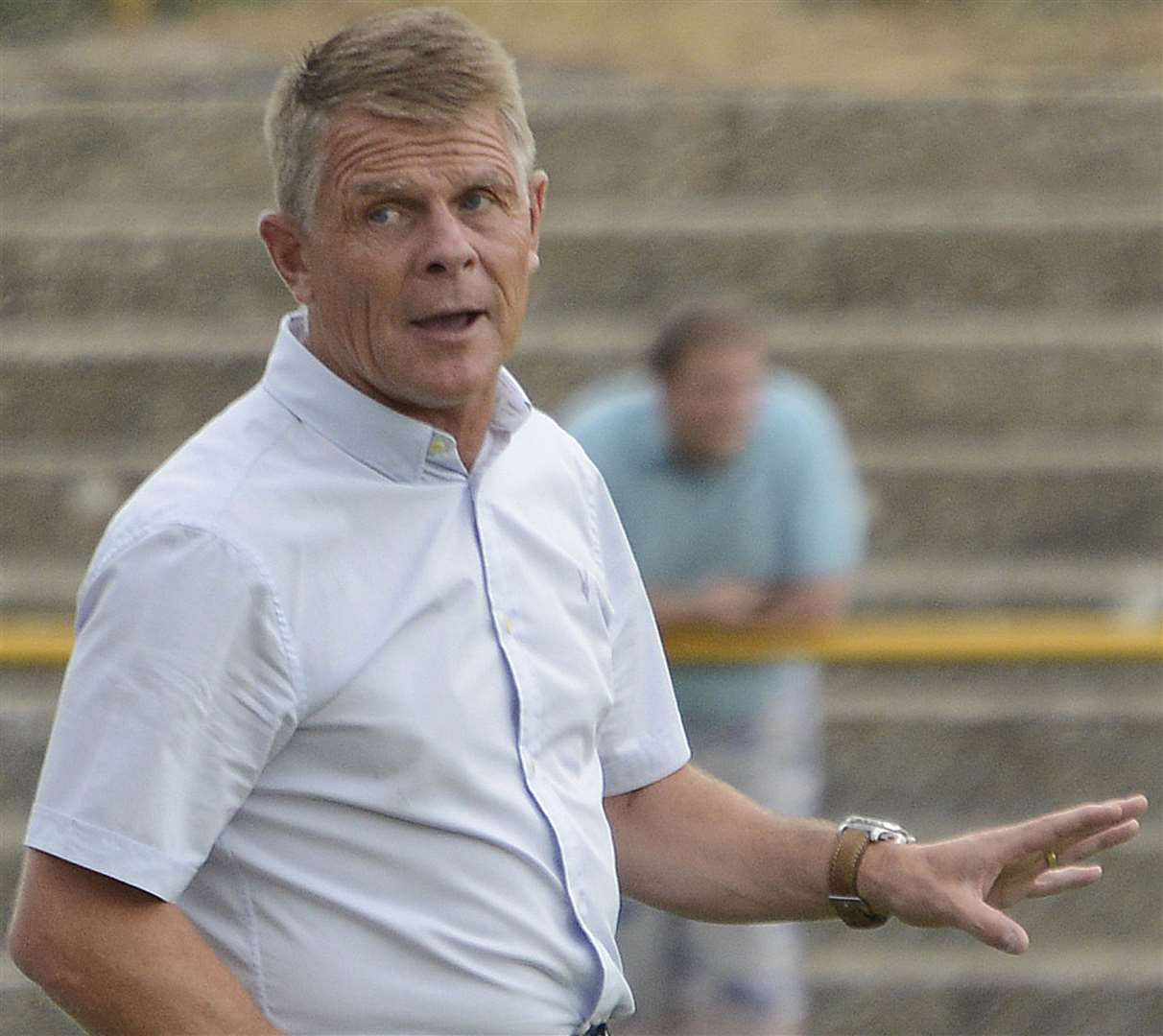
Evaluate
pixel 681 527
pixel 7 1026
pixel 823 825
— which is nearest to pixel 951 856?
pixel 823 825

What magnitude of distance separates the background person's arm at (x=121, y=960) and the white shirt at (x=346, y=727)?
3 cm

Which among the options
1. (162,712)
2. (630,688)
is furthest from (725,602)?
(162,712)

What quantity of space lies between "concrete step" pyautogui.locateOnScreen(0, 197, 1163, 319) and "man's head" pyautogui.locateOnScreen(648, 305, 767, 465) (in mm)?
2087

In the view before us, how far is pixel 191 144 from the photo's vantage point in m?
6.81

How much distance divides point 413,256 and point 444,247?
0.03 metres

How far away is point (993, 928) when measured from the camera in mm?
1979

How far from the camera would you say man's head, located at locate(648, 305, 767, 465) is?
426cm

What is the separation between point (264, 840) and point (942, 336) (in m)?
4.81

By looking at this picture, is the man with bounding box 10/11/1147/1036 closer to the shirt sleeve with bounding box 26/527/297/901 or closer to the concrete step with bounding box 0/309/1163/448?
the shirt sleeve with bounding box 26/527/297/901

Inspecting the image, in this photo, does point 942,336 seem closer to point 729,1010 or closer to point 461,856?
point 729,1010

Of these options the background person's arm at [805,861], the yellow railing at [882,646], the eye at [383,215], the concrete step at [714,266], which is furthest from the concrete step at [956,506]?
the eye at [383,215]

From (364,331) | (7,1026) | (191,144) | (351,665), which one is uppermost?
(364,331)

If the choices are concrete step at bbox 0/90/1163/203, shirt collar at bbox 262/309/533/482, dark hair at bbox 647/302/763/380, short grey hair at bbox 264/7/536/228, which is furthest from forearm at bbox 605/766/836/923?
concrete step at bbox 0/90/1163/203

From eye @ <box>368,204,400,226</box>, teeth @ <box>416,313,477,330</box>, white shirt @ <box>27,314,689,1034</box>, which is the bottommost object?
white shirt @ <box>27,314,689,1034</box>
